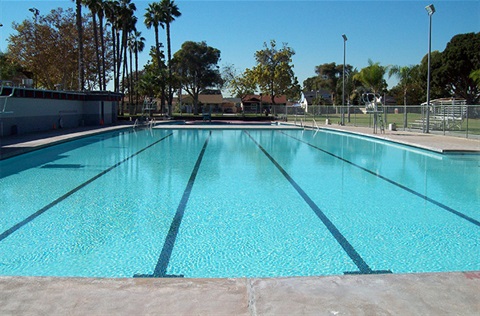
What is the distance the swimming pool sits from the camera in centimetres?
514

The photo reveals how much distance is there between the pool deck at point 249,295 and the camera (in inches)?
127

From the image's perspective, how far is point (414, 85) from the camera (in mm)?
67500

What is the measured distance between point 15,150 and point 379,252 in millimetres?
12790

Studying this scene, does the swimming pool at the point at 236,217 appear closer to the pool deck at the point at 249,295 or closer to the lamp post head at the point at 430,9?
the pool deck at the point at 249,295

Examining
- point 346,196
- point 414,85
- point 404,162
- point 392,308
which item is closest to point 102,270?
point 392,308

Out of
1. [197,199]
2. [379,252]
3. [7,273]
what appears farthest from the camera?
[197,199]

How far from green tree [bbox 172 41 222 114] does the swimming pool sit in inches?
2230

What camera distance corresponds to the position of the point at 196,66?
69.2 metres

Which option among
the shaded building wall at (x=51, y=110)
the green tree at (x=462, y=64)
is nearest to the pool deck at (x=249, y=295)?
the shaded building wall at (x=51, y=110)

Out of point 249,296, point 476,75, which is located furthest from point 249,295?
point 476,75

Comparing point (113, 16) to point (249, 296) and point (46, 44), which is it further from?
point (249, 296)

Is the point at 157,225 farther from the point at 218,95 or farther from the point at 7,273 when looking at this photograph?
the point at 218,95

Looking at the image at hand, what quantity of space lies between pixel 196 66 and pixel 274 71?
1914cm

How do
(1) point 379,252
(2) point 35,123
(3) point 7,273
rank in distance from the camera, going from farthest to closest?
(2) point 35,123 < (1) point 379,252 < (3) point 7,273
